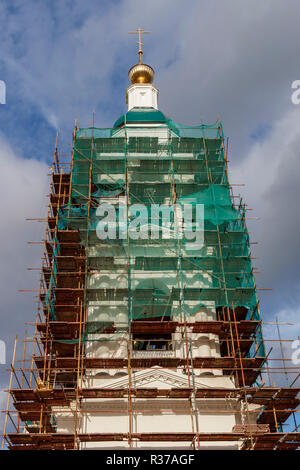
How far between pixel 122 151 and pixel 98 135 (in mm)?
2195

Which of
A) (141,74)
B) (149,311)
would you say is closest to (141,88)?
(141,74)

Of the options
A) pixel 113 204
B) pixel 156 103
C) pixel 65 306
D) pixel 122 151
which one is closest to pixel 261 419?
pixel 65 306

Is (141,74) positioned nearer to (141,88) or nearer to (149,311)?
(141,88)

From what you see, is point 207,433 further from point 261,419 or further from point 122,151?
point 122,151

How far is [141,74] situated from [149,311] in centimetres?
2965

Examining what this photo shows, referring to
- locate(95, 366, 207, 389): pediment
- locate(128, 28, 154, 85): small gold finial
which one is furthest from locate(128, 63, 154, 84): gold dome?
locate(95, 366, 207, 389): pediment

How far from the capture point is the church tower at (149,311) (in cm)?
2658

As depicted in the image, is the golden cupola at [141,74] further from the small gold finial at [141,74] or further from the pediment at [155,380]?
the pediment at [155,380]

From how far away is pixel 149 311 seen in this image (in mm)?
30312

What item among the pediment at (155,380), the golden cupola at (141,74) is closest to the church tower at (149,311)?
the pediment at (155,380)

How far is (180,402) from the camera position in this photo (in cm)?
2731

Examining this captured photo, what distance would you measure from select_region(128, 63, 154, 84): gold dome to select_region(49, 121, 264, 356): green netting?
1463cm

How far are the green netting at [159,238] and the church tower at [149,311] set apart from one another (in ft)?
0.25

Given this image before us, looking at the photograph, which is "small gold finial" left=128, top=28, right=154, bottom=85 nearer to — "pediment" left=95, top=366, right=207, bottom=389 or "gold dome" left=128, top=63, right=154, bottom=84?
"gold dome" left=128, top=63, right=154, bottom=84
